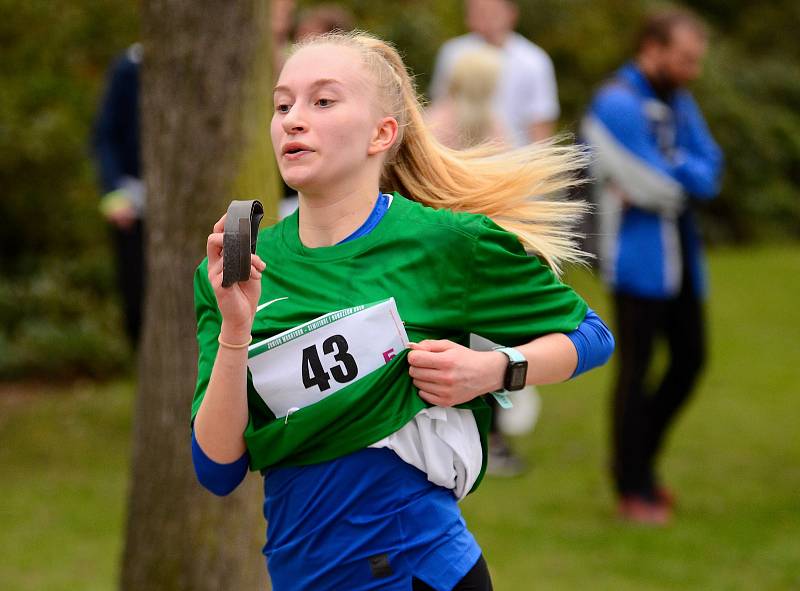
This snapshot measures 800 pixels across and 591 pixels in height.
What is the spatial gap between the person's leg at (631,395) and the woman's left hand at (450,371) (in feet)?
11.1

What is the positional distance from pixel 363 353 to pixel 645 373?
3.59 metres

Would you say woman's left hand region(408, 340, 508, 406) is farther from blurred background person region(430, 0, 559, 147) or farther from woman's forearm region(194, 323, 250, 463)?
blurred background person region(430, 0, 559, 147)

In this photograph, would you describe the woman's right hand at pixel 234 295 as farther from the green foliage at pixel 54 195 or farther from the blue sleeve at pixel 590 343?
the green foliage at pixel 54 195

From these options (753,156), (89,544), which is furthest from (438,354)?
(753,156)

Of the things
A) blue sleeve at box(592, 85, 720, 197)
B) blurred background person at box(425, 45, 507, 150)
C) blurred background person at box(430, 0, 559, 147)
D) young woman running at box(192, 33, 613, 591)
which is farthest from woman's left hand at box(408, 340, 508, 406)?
blurred background person at box(430, 0, 559, 147)

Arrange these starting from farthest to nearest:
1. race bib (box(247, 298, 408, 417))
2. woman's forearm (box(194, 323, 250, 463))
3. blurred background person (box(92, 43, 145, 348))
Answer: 1. blurred background person (box(92, 43, 145, 348))
2. race bib (box(247, 298, 408, 417))
3. woman's forearm (box(194, 323, 250, 463))

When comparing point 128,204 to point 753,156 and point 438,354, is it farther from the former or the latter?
point 753,156

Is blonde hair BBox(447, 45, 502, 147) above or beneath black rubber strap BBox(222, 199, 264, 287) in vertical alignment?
beneath

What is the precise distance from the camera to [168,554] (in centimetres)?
401

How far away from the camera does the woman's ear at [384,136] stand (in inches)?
104

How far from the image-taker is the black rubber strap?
2.26 m

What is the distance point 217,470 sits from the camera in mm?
2578

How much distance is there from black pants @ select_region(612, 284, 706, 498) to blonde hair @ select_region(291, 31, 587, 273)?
9.61 ft

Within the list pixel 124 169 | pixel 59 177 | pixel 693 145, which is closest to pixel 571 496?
pixel 693 145
